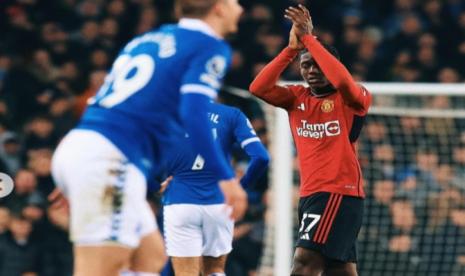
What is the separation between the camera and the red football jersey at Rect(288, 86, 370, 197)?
6496 mm

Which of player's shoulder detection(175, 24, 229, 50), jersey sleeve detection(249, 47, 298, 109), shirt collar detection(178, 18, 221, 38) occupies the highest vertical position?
shirt collar detection(178, 18, 221, 38)

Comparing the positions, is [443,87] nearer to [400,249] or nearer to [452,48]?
[400,249]

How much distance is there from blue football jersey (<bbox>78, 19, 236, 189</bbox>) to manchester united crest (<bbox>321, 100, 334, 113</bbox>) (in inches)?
73.4

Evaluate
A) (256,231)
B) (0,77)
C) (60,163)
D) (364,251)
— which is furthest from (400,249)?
(60,163)

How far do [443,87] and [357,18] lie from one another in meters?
3.94

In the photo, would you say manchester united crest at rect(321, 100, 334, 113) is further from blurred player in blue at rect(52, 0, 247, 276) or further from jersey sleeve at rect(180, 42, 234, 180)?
jersey sleeve at rect(180, 42, 234, 180)

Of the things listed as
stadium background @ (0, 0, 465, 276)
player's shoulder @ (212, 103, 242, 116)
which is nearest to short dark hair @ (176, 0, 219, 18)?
player's shoulder @ (212, 103, 242, 116)

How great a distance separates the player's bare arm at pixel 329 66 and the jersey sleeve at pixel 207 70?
5.34 feet

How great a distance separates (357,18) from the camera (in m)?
13.2

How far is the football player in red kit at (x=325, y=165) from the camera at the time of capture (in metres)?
6.45

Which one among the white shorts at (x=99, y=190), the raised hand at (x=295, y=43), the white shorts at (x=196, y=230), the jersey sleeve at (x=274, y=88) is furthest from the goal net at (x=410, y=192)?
the white shorts at (x=99, y=190)

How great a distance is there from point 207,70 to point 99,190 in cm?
68

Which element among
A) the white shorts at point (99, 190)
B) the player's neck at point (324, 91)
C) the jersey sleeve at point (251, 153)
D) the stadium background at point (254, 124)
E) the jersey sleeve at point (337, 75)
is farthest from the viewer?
the stadium background at point (254, 124)

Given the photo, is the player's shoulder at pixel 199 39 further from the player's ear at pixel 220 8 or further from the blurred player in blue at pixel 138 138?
the player's ear at pixel 220 8
